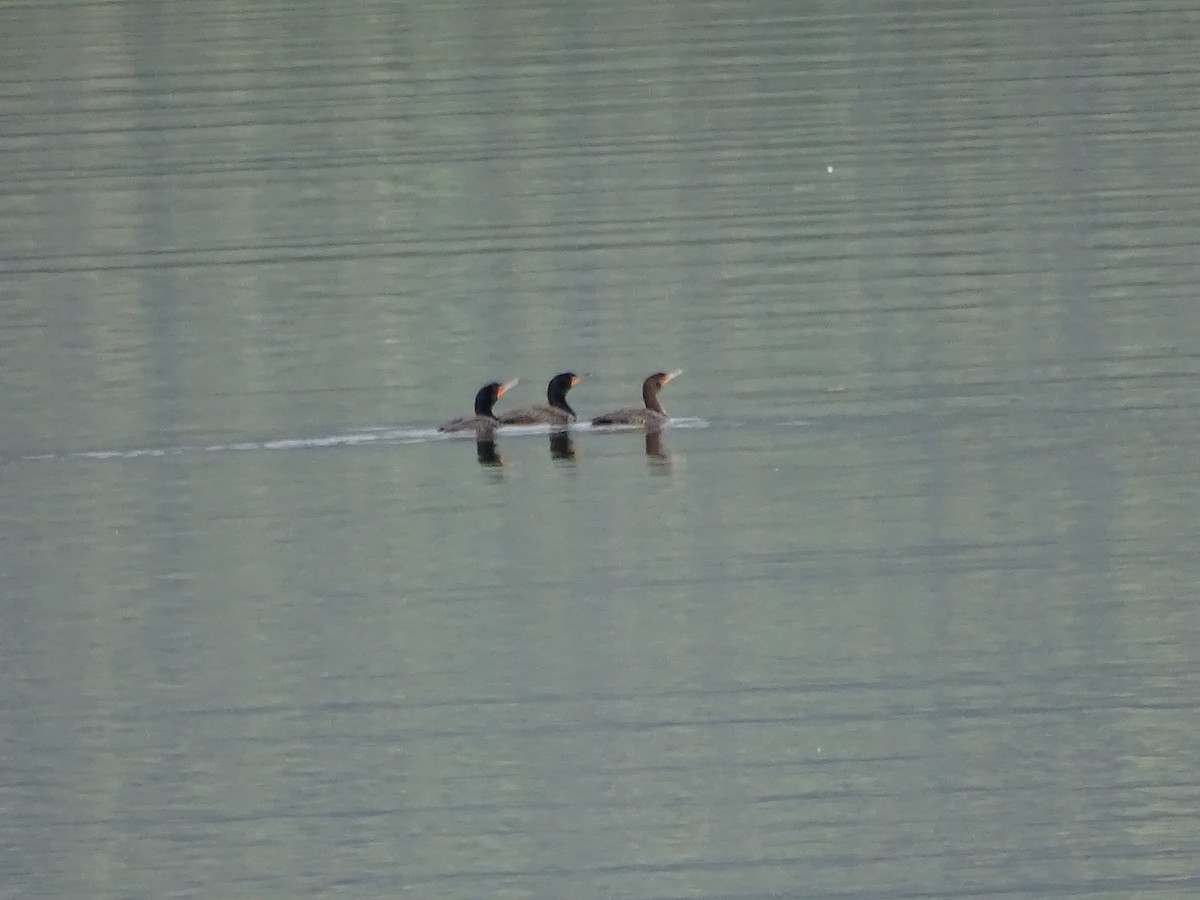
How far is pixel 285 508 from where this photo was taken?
59.1ft

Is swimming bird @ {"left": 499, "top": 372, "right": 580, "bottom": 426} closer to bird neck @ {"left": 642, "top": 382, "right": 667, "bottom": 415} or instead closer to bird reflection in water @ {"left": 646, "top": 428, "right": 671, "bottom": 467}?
bird neck @ {"left": 642, "top": 382, "right": 667, "bottom": 415}

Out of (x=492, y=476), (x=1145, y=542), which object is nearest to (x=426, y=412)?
(x=492, y=476)

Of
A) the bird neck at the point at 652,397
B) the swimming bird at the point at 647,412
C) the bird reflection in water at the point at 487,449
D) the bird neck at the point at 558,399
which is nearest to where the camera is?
the bird reflection in water at the point at 487,449

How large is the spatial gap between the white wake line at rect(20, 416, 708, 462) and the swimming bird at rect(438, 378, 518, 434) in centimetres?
4

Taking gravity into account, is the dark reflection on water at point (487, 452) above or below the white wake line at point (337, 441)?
below

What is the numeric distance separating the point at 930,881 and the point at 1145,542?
4774 millimetres

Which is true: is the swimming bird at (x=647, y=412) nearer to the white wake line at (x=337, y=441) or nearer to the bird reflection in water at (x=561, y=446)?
the white wake line at (x=337, y=441)

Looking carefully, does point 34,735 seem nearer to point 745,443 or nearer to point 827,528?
point 827,528

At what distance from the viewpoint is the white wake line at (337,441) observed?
19750 mm

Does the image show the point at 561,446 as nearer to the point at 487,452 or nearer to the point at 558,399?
the point at 487,452

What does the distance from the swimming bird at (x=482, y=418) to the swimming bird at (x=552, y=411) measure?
0.10 metres

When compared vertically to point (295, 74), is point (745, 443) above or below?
below

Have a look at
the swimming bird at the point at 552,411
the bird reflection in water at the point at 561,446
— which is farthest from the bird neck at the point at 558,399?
the bird reflection in water at the point at 561,446

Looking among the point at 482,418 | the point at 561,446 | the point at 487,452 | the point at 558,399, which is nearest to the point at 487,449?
the point at 487,452
